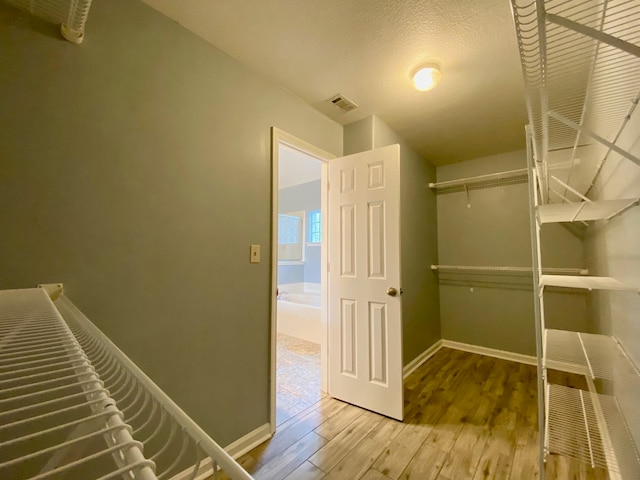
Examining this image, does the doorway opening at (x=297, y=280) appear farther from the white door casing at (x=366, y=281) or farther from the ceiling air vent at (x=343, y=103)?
the ceiling air vent at (x=343, y=103)

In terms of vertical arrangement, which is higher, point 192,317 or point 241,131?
point 241,131

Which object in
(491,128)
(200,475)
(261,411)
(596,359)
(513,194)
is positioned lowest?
(200,475)

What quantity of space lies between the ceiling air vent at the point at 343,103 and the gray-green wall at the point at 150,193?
1.61 ft

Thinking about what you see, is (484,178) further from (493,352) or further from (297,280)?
(297,280)

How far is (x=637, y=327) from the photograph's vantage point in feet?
3.89

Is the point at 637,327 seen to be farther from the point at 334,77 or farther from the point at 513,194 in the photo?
the point at 513,194

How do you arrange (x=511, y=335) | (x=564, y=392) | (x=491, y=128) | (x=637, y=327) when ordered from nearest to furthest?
(x=637, y=327) → (x=564, y=392) → (x=491, y=128) → (x=511, y=335)

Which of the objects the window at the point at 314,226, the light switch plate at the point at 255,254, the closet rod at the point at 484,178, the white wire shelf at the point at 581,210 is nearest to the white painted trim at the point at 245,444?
the light switch plate at the point at 255,254

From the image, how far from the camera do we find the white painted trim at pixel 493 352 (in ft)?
9.90

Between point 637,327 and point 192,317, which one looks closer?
point 637,327

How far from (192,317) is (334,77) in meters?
1.82

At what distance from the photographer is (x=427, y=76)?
1.81 metres

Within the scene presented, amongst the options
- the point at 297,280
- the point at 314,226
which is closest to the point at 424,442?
the point at 297,280

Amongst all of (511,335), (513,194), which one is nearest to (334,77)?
(513,194)
